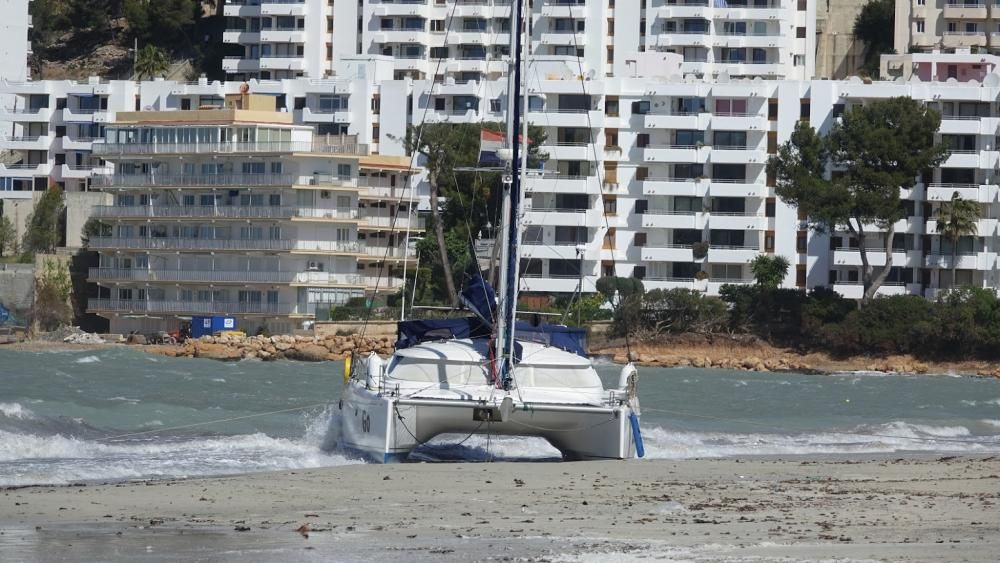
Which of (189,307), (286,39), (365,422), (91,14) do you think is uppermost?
(91,14)

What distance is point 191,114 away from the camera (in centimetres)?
8569

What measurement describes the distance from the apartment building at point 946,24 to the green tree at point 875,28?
3.15 m

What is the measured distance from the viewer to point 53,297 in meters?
83.8

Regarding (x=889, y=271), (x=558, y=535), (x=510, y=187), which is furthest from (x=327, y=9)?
(x=558, y=535)

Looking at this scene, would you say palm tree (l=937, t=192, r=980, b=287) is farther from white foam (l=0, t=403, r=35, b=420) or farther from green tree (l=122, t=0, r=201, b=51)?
white foam (l=0, t=403, r=35, b=420)

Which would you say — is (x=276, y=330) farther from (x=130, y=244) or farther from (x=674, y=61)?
(x=674, y=61)

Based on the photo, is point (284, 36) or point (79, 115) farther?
point (284, 36)

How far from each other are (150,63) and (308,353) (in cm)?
4425

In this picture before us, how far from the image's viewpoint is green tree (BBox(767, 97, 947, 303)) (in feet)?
262

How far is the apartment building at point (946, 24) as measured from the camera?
11144cm

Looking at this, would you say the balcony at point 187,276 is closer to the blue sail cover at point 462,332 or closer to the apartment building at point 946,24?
the apartment building at point 946,24

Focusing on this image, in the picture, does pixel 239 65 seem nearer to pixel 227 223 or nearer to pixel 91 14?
pixel 91 14

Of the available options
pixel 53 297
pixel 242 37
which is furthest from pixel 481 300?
pixel 242 37

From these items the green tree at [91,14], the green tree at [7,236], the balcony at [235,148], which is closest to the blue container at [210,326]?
the balcony at [235,148]
